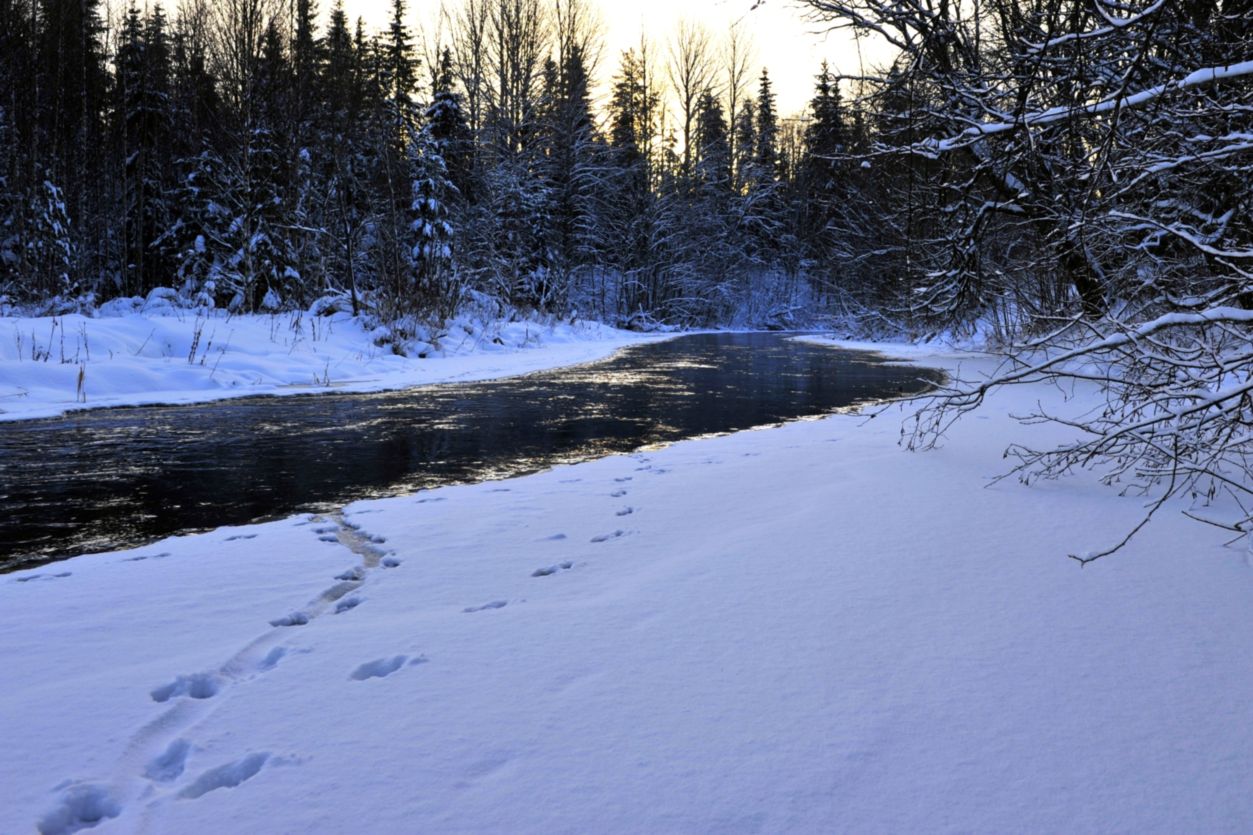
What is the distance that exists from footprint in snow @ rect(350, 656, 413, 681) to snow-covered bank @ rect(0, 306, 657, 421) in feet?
21.4

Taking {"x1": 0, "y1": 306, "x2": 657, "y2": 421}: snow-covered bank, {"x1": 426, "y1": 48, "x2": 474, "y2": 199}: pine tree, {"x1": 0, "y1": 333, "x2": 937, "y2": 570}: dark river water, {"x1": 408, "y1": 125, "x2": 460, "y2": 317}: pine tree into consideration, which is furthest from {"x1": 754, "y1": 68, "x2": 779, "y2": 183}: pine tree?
{"x1": 0, "y1": 333, "x2": 937, "y2": 570}: dark river water

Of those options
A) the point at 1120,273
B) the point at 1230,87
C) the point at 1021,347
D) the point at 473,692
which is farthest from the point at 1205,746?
the point at 1120,273

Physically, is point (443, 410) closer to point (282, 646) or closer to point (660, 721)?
point (282, 646)

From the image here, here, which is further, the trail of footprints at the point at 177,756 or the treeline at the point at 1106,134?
the treeline at the point at 1106,134

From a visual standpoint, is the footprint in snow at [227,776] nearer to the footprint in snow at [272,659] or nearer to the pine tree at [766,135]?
the footprint in snow at [272,659]

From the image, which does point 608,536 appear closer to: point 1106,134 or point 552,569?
point 552,569

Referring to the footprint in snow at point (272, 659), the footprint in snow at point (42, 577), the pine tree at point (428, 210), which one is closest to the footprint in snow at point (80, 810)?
the footprint in snow at point (272, 659)

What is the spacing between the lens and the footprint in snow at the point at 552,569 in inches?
110

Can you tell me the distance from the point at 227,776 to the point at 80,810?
26 cm

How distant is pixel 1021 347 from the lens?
3301mm

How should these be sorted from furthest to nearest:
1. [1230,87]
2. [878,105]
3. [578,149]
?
1. [578,149]
2. [878,105]
3. [1230,87]

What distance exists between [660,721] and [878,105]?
8768mm

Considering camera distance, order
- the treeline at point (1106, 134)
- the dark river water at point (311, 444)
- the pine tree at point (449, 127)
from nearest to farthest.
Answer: the treeline at point (1106, 134) → the dark river water at point (311, 444) → the pine tree at point (449, 127)

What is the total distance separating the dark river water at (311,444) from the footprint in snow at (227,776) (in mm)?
2254
